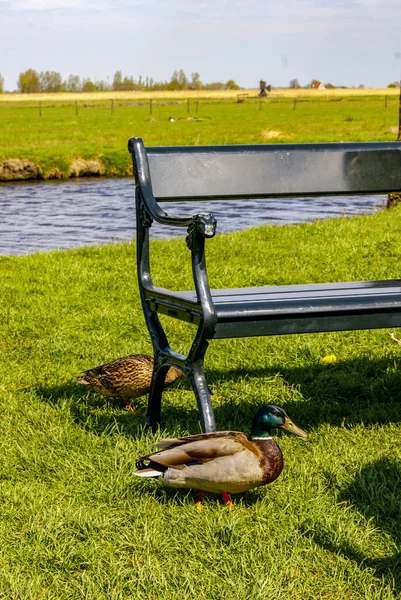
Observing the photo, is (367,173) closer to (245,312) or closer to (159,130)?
(245,312)

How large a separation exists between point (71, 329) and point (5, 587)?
12.0 ft

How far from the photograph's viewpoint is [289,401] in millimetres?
4910

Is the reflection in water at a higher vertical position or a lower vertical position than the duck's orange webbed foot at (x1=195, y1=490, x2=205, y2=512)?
lower

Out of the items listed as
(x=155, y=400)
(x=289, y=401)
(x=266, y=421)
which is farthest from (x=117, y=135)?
(x=266, y=421)

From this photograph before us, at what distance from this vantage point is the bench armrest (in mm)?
3583

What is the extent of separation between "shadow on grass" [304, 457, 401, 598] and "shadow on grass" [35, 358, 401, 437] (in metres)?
0.69

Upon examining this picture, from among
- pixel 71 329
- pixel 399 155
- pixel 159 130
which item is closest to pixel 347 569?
pixel 399 155

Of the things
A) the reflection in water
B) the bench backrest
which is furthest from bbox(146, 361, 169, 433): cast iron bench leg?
the reflection in water

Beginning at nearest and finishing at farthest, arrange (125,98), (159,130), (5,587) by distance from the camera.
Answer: (5,587) < (159,130) < (125,98)

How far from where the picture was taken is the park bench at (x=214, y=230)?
12.2 ft

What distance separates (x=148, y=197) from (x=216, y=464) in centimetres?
147

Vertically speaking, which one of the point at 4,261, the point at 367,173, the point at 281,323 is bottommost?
the point at 4,261

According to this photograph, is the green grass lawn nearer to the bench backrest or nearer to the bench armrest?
the bench armrest

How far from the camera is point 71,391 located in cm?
507
